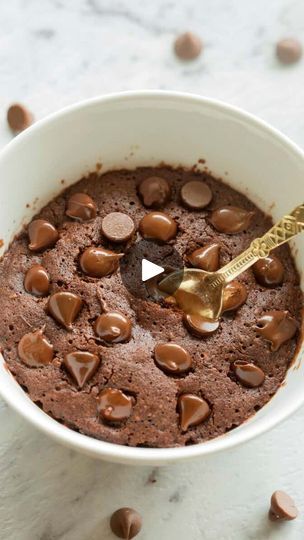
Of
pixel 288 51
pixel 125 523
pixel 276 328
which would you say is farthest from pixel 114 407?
pixel 288 51

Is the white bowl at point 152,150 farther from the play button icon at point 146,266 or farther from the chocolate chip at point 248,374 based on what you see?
the play button icon at point 146,266

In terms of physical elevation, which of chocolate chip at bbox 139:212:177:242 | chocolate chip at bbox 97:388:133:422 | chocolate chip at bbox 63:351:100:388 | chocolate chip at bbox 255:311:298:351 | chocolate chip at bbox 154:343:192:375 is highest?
chocolate chip at bbox 139:212:177:242

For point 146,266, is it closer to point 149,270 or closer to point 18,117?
point 149,270

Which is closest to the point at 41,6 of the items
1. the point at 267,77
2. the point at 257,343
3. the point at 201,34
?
the point at 201,34

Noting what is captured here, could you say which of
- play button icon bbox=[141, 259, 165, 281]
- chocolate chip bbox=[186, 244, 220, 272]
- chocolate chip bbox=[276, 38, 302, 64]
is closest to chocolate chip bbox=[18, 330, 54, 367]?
play button icon bbox=[141, 259, 165, 281]

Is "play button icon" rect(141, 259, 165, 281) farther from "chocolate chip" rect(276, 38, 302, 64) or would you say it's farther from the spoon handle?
"chocolate chip" rect(276, 38, 302, 64)

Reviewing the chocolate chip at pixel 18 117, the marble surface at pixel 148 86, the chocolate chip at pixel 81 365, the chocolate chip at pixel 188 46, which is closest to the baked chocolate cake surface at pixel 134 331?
the chocolate chip at pixel 81 365

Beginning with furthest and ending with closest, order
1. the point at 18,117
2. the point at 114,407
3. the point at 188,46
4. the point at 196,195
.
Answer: the point at 188,46 < the point at 18,117 < the point at 196,195 < the point at 114,407
